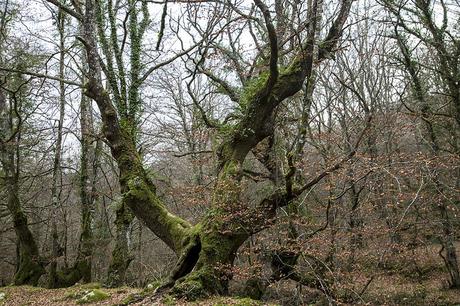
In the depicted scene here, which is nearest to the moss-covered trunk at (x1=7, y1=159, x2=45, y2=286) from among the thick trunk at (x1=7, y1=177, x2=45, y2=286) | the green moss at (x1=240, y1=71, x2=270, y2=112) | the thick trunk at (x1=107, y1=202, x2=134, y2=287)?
the thick trunk at (x1=7, y1=177, x2=45, y2=286)

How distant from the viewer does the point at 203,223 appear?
750 cm

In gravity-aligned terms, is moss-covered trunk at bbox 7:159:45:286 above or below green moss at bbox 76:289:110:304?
above

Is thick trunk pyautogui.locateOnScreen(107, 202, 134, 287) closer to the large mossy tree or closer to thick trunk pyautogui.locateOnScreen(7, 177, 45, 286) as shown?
thick trunk pyautogui.locateOnScreen(7, 177, 45, 286)

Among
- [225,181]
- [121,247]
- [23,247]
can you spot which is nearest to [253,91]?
[225,181]

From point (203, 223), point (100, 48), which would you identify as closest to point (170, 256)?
point (100, 48)

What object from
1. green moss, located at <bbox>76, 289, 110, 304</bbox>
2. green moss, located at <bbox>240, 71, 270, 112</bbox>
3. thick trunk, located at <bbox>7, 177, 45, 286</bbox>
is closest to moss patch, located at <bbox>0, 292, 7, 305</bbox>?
green moss, located at <bbox>76, 289, 110, 304</bbox>

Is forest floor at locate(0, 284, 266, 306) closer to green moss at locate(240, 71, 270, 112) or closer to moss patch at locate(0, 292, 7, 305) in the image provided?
moss patch at locate(0, 292, 7, 305)

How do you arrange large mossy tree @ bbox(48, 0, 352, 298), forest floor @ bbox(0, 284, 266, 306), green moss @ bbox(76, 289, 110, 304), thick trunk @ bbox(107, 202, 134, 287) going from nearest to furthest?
forest floor @ bbox(0, 284, 266, 306)
large mossy tree @ bbox(48, 0, 352, 298)
green moss @ bbox(76, 289, 110, 304)
thick trunk @ bbox(107, 202, 134, 287)

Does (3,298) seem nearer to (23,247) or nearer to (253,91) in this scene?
(23,247)

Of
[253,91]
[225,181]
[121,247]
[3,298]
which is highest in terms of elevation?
[253,91]

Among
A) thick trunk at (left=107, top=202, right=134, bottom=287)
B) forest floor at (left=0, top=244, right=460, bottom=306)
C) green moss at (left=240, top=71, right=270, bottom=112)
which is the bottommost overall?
forest floor at (left=0, top=244, right=460, bottom=306)

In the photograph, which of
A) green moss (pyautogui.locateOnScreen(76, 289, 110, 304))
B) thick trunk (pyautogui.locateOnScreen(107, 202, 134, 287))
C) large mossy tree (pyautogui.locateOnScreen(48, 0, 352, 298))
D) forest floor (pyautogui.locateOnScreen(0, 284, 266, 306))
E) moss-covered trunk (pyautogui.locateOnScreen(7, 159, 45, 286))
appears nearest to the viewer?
forest floor (pyautogui.locateOnScreen(0, 284, 266, 306))

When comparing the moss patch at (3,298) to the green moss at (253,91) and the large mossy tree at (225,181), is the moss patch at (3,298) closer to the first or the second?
the large mossy tree at (225,181)

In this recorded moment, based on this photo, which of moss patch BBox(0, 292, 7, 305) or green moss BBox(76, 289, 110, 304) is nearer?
green moss BBox(76, 289, 110, 304)
